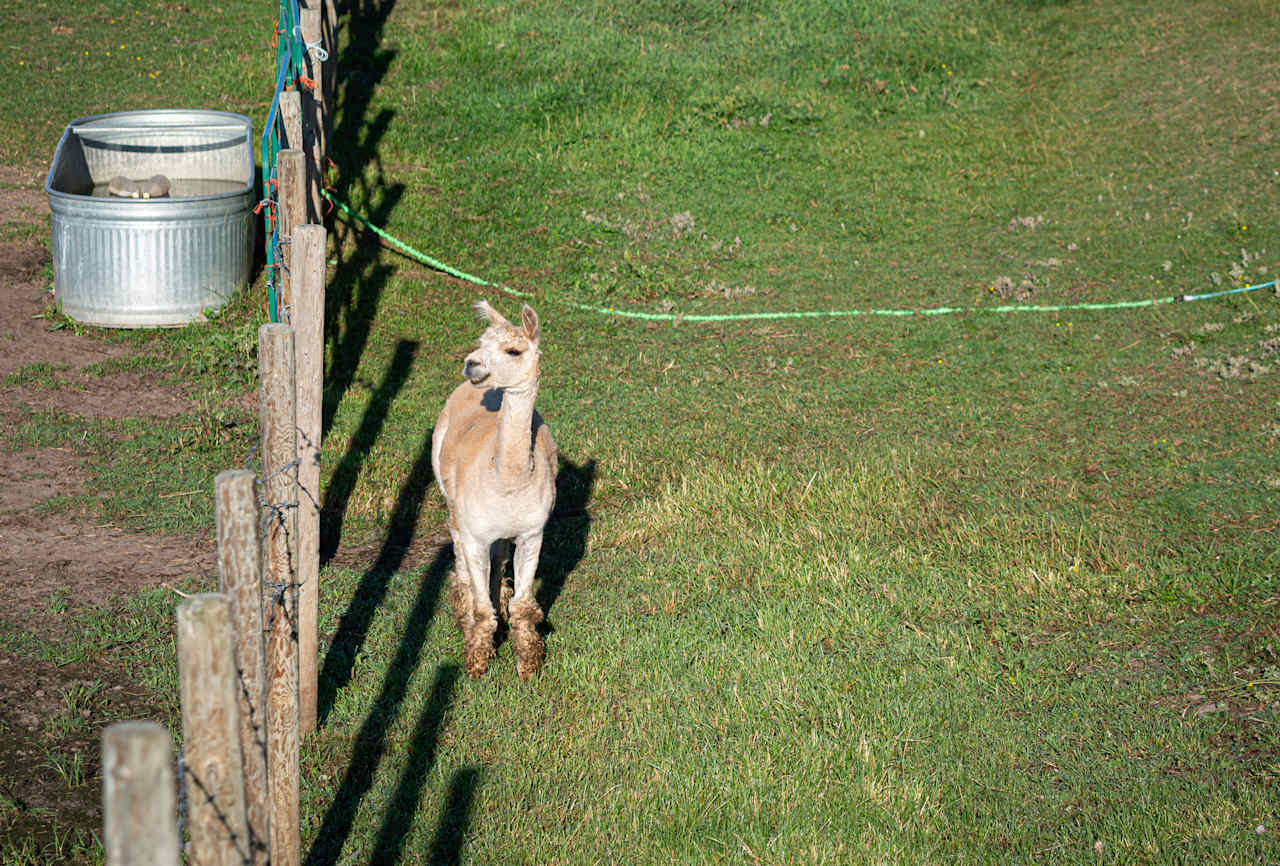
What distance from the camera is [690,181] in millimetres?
15625

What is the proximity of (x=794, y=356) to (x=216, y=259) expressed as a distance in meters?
5.69

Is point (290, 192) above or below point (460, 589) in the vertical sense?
above

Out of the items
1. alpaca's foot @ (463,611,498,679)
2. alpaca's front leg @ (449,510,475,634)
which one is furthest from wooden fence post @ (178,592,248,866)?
alpaca's front leg @ (449,510,475,634)

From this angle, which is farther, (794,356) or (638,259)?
(638,259)

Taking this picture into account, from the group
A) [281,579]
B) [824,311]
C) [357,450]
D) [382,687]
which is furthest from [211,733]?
[824,311]

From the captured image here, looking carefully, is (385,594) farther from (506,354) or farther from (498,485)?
(506,354)

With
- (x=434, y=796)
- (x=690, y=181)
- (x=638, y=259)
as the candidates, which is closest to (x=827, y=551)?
(x=434, y=796)

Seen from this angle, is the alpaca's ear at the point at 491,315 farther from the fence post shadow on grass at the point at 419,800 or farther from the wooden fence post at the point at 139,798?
the wooden fence post at the point at 139,798

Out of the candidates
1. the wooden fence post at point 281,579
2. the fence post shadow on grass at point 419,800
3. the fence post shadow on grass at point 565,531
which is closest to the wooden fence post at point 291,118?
the fence post shadow on grass at point 565,531

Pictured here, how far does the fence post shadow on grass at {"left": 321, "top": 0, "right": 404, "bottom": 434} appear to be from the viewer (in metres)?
10.9

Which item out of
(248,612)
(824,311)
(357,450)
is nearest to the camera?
(248,612)

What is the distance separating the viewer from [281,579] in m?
4.93

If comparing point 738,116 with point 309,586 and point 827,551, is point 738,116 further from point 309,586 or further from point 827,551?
point 309,586

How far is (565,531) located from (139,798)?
6.01m
